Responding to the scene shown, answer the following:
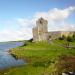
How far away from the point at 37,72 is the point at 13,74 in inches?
224

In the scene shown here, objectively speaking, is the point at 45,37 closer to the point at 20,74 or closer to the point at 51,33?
the point at 51,33

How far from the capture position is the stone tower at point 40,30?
173 metres

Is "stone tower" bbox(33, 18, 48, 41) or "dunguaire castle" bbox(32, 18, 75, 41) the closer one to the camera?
"stone tower" bbox(33, 18, 48, 41)

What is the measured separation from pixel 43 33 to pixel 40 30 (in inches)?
120

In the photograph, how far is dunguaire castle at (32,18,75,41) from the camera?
173500 millimetres

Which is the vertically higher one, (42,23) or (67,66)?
(42,23)

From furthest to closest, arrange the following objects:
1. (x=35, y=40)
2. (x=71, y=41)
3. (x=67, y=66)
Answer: (x=35, y=40) → (x=71, y=41) → (x=67, y=66)

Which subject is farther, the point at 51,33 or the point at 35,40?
the point at 51,33

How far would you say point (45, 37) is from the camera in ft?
578

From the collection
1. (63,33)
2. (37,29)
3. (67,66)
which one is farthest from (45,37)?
(67,66)

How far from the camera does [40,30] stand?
177 m

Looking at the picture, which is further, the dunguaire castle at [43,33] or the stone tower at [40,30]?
the dunguaire castle at [43,33]

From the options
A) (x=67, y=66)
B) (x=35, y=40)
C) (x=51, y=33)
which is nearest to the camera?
(x=67, y=66)

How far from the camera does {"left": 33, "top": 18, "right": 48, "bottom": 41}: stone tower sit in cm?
17300
